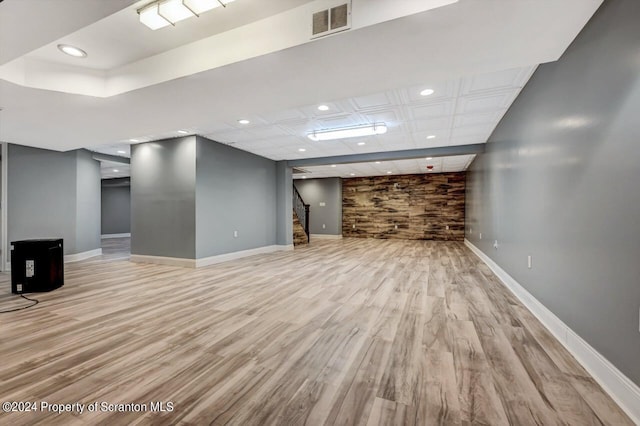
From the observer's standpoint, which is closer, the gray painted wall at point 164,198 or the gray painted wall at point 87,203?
the gray painted wall at point 164,198

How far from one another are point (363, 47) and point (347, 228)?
33.1 ft

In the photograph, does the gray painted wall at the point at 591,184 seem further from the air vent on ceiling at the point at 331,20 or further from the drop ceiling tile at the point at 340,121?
the drop ceiling tile at the point at 340,121

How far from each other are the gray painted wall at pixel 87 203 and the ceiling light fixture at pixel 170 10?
6.21 metres

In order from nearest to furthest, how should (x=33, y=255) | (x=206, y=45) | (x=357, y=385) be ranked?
(x=357, y=385)
(x=206, y=45)
(x=33, y=255)

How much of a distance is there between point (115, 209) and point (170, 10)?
13.5 m

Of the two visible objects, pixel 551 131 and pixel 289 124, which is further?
pixel 289 124

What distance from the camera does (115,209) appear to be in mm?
12453

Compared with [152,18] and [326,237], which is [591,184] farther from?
[326,237]

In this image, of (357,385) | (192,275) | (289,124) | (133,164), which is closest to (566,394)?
(357,385)

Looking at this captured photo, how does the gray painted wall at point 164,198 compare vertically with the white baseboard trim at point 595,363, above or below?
above

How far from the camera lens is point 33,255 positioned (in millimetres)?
3750

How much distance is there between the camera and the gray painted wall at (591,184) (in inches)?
58.9

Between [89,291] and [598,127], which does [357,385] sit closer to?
[598,127]

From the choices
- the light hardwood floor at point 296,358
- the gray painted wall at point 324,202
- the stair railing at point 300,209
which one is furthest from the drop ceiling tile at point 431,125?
the gray painted wall at point 324,202
